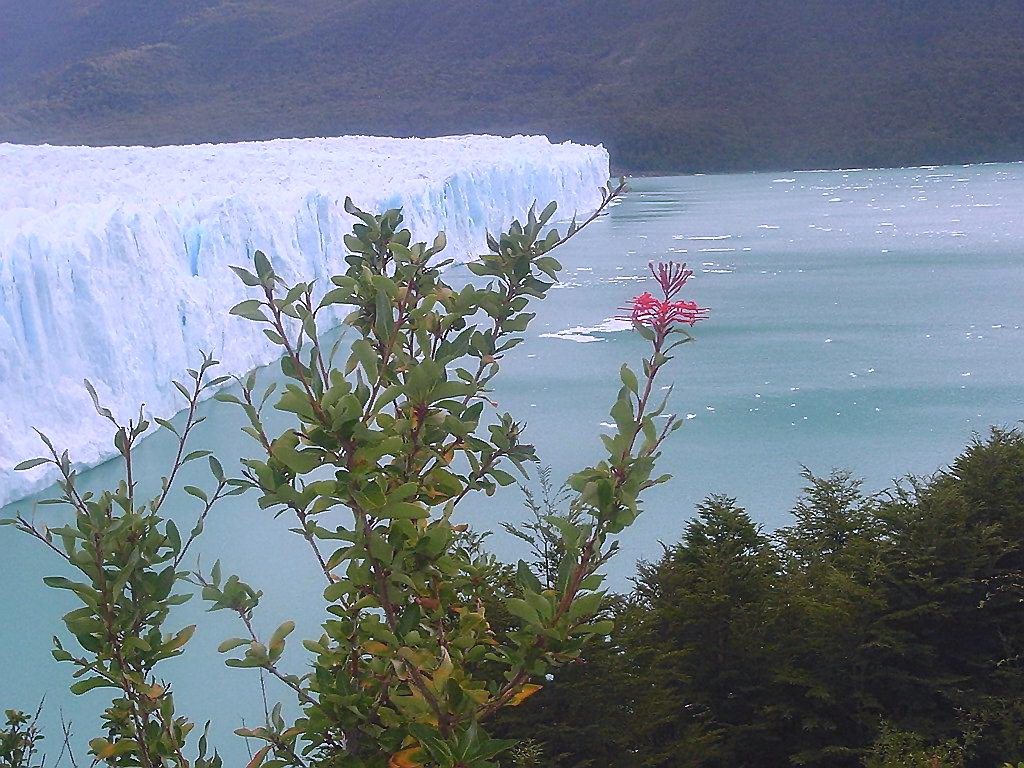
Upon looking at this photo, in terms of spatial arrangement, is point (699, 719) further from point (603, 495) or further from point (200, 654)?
point (200, 654)

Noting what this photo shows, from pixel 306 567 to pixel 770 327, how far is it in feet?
18.0

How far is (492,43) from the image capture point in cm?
4544

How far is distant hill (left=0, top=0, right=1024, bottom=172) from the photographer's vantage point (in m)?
32.9

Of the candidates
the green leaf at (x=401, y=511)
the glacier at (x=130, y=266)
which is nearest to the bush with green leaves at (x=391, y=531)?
the green leaf at (x=401, y=511)

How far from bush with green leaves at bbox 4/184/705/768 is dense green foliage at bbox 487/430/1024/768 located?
112 centimetres

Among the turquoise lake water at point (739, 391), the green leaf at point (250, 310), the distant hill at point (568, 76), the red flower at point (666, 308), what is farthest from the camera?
the distant hill at point (568, 76)

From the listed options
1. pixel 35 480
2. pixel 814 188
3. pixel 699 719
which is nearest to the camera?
pixel 699 719

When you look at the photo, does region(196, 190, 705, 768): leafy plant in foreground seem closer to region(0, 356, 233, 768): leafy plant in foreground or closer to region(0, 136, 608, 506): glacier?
region(0, 356, 233, 768): leafy plant in foreground

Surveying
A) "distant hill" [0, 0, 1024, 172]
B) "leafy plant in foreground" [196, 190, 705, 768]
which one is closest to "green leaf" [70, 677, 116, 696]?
"leafy plant in foreground" [196, 190, 705, 768]

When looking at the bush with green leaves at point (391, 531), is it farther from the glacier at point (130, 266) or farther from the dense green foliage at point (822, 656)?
the glacier at point (130, 266)

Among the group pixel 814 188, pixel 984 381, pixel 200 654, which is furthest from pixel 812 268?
pixel 814 188

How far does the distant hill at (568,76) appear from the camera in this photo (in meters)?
32.9

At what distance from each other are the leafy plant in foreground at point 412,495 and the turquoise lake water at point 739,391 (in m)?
0.44

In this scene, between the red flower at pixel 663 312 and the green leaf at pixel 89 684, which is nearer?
the red flower at pixel 663 312
